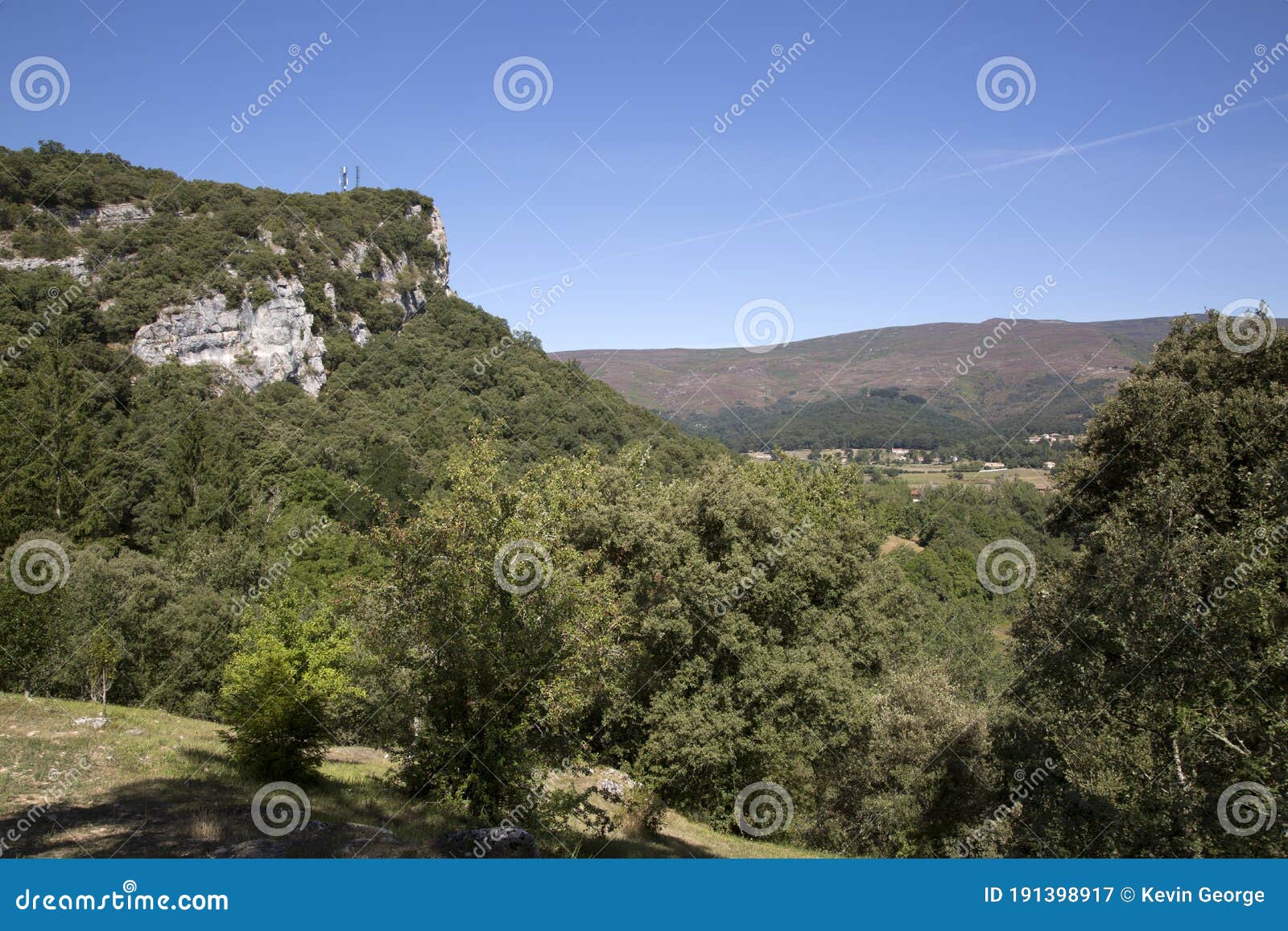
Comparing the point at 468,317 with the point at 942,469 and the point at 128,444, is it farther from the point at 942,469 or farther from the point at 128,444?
the point at 942,469

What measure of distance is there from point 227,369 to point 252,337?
17.3 feet

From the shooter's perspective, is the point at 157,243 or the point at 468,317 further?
the point at 468,317

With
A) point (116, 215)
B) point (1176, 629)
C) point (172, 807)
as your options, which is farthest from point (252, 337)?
point (1176, 629)

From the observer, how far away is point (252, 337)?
313 ft

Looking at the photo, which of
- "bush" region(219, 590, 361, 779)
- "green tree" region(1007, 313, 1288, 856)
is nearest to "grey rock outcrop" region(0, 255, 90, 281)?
"bush" region(219, 590, 361, 779)

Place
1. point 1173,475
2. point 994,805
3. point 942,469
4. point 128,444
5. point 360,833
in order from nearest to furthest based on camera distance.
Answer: point 360,833 → point 1173,475 → point 994,805 → point 128,444 → point 942,469

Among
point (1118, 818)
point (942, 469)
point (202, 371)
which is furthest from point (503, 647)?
point (942, 469)

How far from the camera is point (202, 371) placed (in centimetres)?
8669

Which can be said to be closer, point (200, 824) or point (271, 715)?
point (200, 824)

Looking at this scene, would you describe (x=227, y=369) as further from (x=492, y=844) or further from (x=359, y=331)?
(x=492, y=844)

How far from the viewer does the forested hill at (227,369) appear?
58.8 metres

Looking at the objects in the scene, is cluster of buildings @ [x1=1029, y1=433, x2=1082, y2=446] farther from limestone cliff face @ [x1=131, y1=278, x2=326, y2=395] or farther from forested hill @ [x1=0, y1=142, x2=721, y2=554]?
limestone cliff face @ [x1=131, y1=278, x2=326, y2=395]

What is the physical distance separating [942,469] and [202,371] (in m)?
170

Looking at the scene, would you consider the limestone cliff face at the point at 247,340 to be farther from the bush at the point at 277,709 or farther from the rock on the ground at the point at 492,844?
the rock on the ground at the point at 492,844
